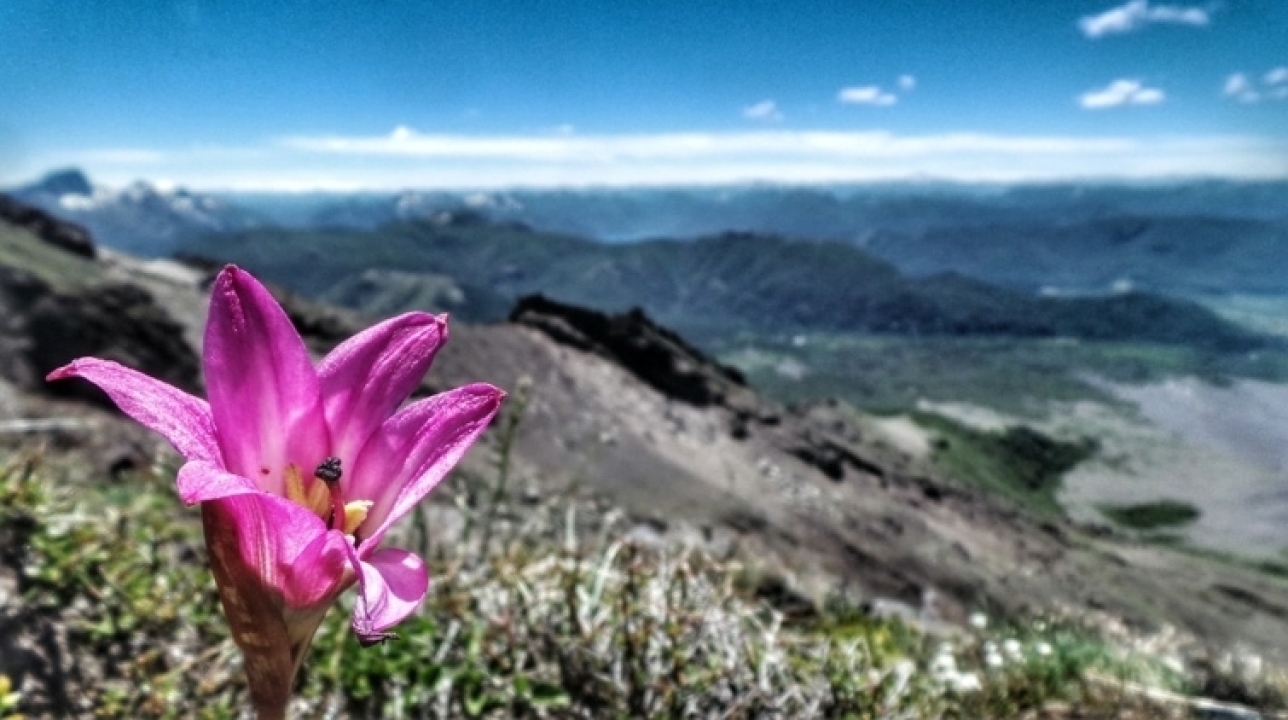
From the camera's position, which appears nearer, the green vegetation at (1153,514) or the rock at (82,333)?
the rock at (82,333)

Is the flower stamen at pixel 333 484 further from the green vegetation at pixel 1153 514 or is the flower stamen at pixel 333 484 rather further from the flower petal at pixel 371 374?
the green vegetation at pixel 1153 514

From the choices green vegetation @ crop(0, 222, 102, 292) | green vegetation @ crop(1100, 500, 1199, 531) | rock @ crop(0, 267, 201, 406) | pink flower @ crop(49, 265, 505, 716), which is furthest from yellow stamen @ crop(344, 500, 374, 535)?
green vegetation @ crop(1100, 500, 1199, 531)

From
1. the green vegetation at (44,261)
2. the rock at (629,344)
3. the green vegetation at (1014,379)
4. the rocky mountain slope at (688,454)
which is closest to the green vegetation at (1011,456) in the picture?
the green vegetation at (1014,379)

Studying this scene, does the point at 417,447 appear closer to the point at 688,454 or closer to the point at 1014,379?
the point at 688,454

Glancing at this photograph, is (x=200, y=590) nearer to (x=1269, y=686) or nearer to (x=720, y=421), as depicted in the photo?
(x=1269, y=686)

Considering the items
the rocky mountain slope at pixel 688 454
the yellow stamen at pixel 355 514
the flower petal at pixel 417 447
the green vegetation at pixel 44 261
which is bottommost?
the rocky mountain slope at pixel 688 454

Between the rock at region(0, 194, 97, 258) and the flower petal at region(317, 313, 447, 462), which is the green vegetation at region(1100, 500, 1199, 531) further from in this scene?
the flower petal at region(317, 313, 447, 462)
